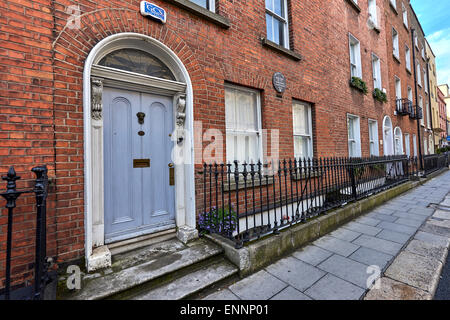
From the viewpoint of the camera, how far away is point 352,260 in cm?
281

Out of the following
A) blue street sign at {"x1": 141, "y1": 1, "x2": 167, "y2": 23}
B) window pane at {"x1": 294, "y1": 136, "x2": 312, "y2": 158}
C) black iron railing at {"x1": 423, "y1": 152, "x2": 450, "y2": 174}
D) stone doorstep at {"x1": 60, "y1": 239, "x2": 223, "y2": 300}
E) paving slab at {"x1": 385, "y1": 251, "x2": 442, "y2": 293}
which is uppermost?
blue street sign at {"x1": 141, "y1": 1, "x2": 167, "y2": 23}

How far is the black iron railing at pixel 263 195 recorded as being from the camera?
2997mm

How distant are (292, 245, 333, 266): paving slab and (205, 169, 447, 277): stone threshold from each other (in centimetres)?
11

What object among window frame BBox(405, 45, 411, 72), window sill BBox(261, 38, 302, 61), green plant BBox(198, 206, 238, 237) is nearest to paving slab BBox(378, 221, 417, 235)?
green plant BBox(198, 206, 238, 237)

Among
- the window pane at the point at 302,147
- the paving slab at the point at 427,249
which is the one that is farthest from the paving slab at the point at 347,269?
the window pane at the point at 302,147

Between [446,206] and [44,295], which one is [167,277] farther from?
[446,206]

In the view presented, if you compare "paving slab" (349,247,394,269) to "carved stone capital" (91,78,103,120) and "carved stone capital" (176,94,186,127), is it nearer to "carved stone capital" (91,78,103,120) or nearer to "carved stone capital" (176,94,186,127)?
"carved stone capital" (176,94,186,127)

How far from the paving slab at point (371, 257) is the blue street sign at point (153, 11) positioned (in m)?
4.48

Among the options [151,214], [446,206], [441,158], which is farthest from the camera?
[441,158]

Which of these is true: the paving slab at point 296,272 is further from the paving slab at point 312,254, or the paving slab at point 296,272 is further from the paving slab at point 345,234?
the paving slab at point 345,234

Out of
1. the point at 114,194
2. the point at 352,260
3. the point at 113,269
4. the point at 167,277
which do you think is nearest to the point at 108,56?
the point at 114,194

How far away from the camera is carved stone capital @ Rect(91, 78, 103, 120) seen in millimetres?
2555

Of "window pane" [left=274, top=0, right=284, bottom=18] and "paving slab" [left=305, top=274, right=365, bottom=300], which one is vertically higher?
"window pane" [left=274, top=0, right=284, bottom=18]
